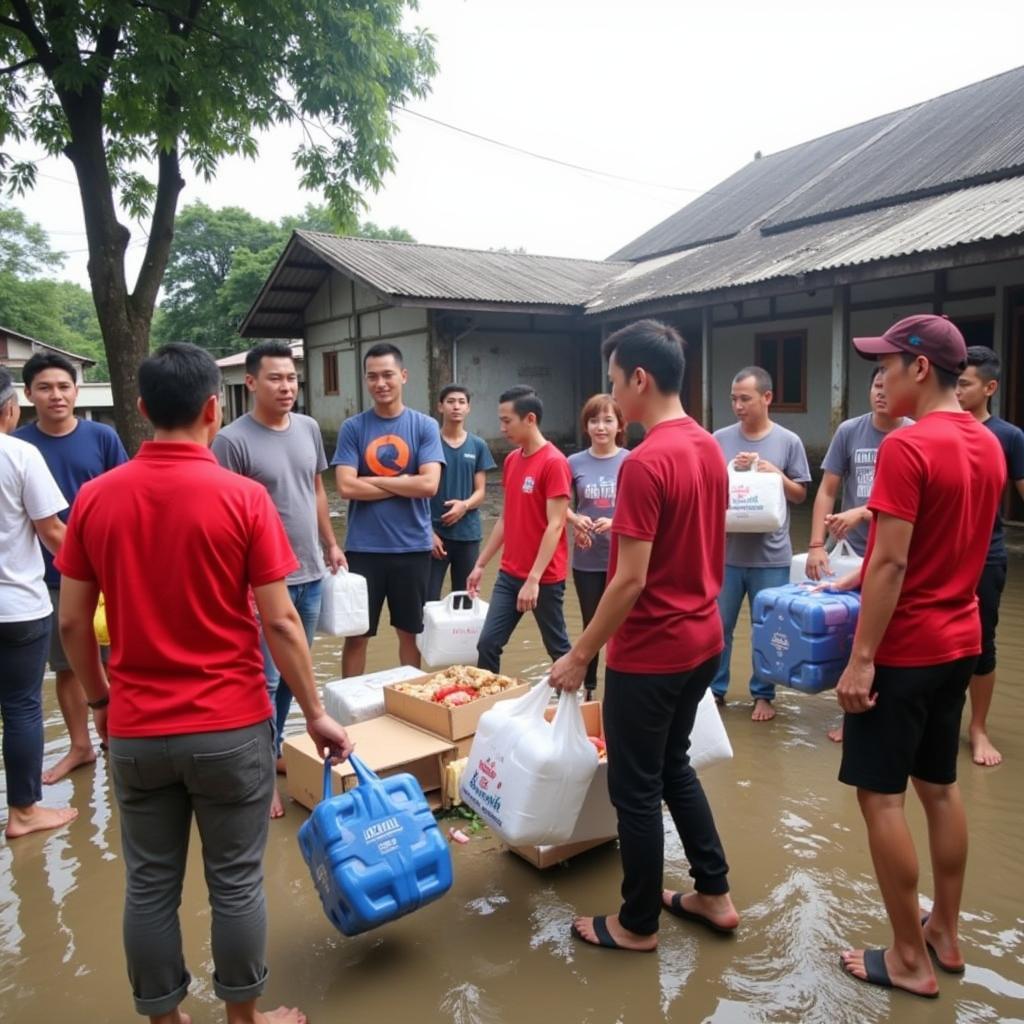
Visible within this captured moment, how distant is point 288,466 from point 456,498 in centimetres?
179

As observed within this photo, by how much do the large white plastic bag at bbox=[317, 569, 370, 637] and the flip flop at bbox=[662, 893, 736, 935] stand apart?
1962mm

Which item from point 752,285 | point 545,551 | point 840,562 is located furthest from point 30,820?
point 752,285

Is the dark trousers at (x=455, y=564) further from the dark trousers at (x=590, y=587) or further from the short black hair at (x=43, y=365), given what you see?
the short black hair at (x=43, y=365)

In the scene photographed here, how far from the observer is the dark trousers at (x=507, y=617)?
13.9 ft

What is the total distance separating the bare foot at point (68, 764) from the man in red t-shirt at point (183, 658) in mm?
2096

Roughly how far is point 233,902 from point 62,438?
103 inches

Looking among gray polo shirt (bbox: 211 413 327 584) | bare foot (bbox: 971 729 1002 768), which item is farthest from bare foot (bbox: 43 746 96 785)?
bare foot (bbox: 971 729 1002 768)

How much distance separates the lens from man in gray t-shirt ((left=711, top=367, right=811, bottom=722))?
4.32 metres

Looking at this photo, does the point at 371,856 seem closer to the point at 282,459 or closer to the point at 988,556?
the point at 282,459

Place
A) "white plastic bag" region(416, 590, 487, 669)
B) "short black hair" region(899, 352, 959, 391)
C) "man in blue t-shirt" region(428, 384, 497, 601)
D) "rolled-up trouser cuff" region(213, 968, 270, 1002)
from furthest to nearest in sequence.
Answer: "man in blue t-shirt" region(428, 384, 497, 601), "white plastic bag" region(416, 590, 487, 669), "short black hair" region(899, 352, 959, 391), "rolled-up trouser cuff" region(213, 968, 270, 1002)

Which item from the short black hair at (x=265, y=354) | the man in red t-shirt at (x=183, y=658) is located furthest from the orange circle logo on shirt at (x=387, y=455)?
the man in red t-shirt at (x=183, y=658)

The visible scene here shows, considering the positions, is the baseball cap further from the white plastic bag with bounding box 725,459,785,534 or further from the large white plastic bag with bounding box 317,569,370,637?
the large white plastic bag with bounding box 317,569,370,637

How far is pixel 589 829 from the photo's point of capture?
2.90m

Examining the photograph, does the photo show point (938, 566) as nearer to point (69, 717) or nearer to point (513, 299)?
point (69, 717)
